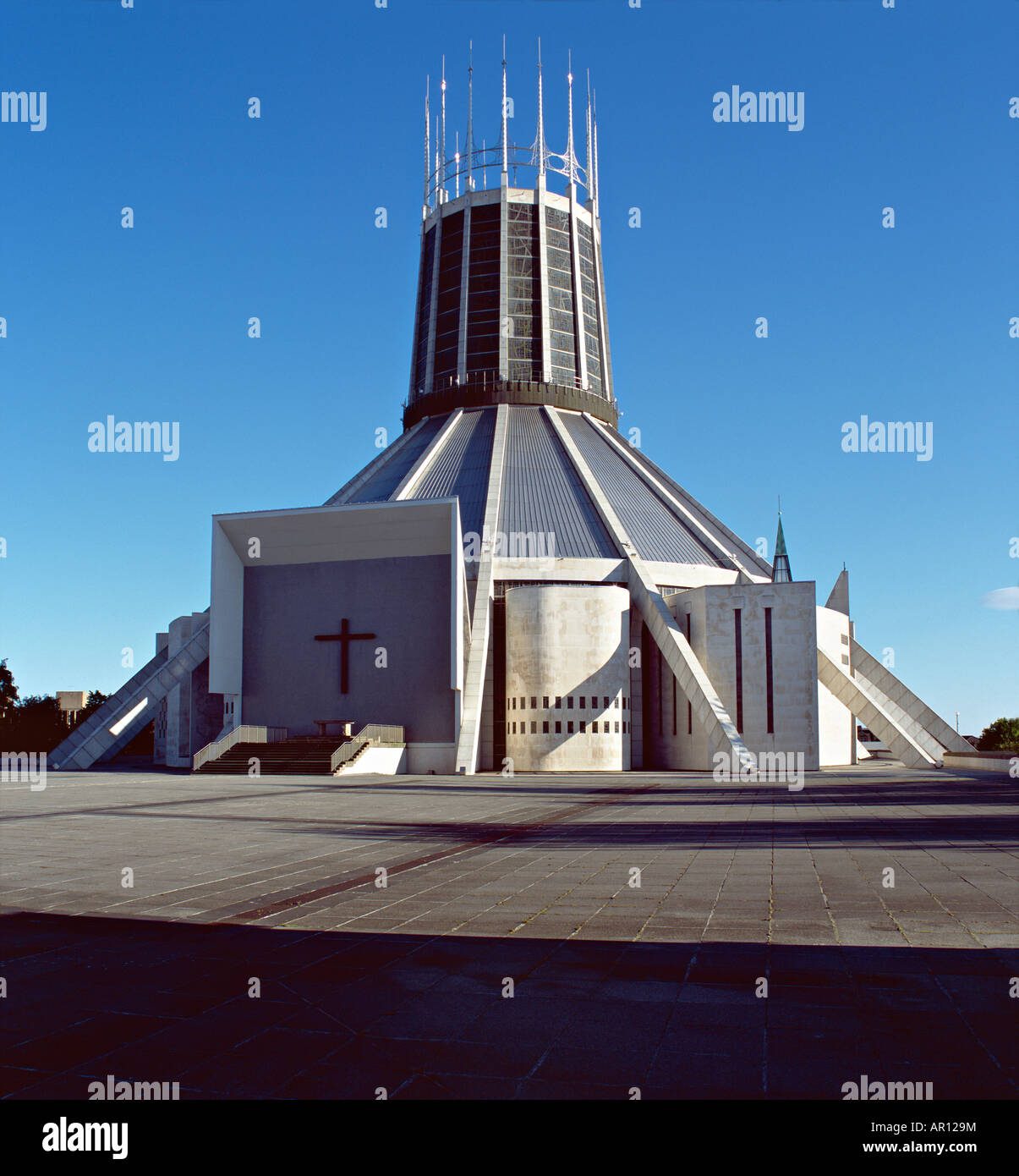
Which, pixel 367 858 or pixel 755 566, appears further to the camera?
pixel 755 566

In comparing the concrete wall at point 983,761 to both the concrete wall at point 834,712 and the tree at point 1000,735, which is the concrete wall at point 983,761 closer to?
the concrete wall at point 834,712

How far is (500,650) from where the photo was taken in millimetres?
42469

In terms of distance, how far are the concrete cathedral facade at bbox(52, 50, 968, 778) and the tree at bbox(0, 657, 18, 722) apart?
1939 cm

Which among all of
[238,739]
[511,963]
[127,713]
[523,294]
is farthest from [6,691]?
[511,963]

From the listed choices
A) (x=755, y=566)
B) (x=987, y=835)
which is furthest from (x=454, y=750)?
(x=987, y=835)

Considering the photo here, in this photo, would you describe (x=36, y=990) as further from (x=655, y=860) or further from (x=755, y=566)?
(x=755, y=566)

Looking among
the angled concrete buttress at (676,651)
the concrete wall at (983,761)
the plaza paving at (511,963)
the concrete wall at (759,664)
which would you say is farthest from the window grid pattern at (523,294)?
the plaza paving at (511,963)

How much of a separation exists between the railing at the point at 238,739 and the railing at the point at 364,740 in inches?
143

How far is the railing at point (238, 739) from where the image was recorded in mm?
36938

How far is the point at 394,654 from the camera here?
130 feet

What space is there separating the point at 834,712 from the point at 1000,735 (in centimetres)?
2572

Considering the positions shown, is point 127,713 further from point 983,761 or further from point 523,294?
point 983,761

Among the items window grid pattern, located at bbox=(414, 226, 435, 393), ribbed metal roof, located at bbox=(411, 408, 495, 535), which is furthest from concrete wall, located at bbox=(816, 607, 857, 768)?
window grid pattern, located at bbox=(414, 226, 435, 393)
